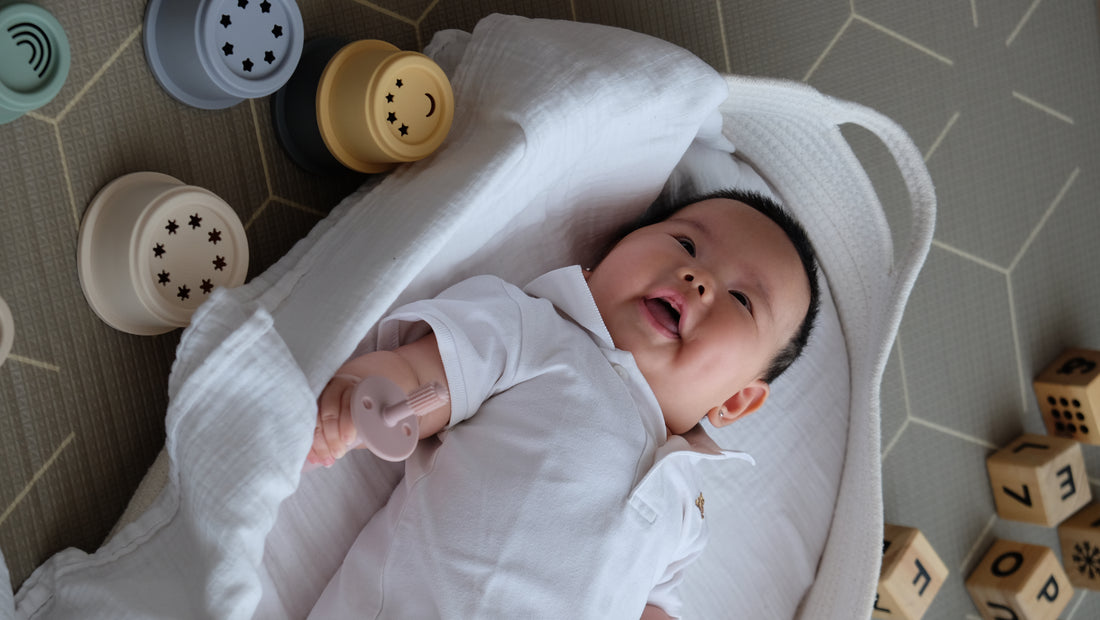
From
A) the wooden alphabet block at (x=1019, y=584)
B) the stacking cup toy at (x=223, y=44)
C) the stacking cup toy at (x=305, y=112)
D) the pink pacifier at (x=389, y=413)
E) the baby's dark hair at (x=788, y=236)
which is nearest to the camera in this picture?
the pink pacifier at (x=389, y=413)

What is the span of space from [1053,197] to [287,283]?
147 centimetres

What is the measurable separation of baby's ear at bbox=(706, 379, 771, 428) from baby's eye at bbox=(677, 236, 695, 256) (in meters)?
0.20

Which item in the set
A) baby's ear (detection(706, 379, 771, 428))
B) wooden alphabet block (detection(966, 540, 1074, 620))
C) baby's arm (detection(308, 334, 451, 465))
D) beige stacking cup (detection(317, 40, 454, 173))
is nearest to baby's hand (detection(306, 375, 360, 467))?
baby's arm (detection(308, 334, 451, 465))

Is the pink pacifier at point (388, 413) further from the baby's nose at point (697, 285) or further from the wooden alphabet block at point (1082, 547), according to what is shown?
the wooden alphabet block at point (1082, 547)

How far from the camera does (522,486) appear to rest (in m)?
0.93

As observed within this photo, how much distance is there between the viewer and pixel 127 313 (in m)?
0.93

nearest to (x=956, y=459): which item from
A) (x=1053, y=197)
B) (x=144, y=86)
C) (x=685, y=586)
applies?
(x=1053, y=197)

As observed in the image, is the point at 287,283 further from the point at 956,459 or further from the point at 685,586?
the point at 956,459

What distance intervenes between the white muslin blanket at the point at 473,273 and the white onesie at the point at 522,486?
2.5 inches

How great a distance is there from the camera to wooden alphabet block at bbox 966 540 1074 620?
1600 mm

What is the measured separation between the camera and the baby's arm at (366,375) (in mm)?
834

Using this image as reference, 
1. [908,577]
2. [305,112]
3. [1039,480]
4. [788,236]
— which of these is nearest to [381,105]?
[305,112]

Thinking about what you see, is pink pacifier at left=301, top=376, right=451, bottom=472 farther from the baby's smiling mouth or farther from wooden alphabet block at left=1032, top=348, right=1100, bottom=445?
wooden alphabet block at left=1032, top=348, right=1100, bottom=445

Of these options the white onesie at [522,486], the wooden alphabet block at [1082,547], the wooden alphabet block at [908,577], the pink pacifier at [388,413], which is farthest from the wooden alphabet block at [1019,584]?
the pink pacifier at [388,413]
